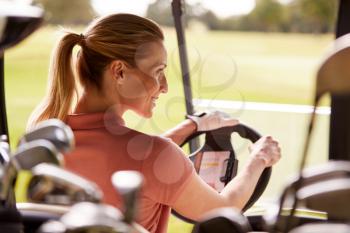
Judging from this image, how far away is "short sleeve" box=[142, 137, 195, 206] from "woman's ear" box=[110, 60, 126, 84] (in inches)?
8.4

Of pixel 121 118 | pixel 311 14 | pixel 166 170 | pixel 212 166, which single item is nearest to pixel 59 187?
pixel 166 170

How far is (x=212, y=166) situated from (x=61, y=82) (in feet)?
2.40

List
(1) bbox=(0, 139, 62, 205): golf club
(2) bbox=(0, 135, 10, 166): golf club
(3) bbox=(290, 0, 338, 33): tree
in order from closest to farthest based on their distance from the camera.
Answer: (1) bbox=(0, 139, 62, 205): golf club, (2) bbox=(0, 135, 10, 166): golf club, (3) bbox=(290, 0, 338, 33): tree

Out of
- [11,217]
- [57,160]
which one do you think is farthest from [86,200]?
[11,217]

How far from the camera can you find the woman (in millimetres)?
1724

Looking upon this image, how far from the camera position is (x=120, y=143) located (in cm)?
174

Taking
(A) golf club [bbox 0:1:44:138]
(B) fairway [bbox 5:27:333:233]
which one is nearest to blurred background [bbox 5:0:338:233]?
(B) fairway [bbox 5:27:333:233]

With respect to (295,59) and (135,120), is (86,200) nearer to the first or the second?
(135,120)

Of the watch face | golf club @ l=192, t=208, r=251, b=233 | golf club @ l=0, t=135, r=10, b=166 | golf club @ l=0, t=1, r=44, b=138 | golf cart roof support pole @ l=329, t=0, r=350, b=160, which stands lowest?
the watch face

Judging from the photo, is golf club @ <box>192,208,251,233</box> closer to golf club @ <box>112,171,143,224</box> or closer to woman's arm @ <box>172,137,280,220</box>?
golf club @ <box>112,171,143,224</box>

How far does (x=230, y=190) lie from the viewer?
1847 mm

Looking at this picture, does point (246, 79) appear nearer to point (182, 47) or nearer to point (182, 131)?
point (182, 47)

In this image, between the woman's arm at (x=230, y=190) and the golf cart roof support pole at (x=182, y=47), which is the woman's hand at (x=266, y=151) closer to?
the woman's arm at (x=230, y=190)

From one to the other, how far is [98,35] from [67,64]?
0.14m
